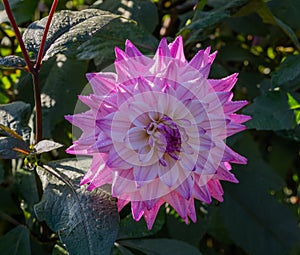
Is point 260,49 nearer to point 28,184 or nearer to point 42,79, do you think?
point 42,79

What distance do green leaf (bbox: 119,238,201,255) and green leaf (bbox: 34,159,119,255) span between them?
0.23 meters

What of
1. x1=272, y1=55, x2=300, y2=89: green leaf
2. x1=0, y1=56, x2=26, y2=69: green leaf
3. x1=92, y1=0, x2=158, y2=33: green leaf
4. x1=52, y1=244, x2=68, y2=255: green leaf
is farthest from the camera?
x1=92, y1=0, x2=158, y2=33: green leaf

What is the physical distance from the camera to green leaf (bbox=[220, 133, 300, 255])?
1270 mm

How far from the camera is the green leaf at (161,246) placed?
1.03m

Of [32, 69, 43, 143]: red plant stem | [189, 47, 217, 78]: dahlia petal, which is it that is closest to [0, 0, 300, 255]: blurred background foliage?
[32, 69, 43, 143]: red plant stem

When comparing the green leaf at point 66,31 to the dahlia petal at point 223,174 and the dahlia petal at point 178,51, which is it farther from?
the dahlia petal at point 223,174

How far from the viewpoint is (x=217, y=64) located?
1280 mm

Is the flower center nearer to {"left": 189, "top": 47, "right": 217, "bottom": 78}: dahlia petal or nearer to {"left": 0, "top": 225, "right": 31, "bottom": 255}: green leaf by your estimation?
{"left": 189, "top": 47, "right": 217, "bottom": 78}: dahlia petal

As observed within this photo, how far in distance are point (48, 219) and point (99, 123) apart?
18cm

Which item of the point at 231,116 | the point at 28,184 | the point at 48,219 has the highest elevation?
the point at 231,116

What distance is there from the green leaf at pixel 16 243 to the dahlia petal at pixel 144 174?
357 mm

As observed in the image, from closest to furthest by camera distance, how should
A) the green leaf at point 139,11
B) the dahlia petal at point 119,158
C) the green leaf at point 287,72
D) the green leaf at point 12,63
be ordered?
the dahlia petal at point 119,158, the green leaf at point 12,63, the green leaf at point 287,72, the green leaf at point 139,11

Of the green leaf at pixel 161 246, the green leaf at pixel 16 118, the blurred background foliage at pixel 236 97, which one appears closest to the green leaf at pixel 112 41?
the blurred background foliage at pixel 236 97

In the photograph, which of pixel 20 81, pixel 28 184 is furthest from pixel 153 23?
pixel 28 184
